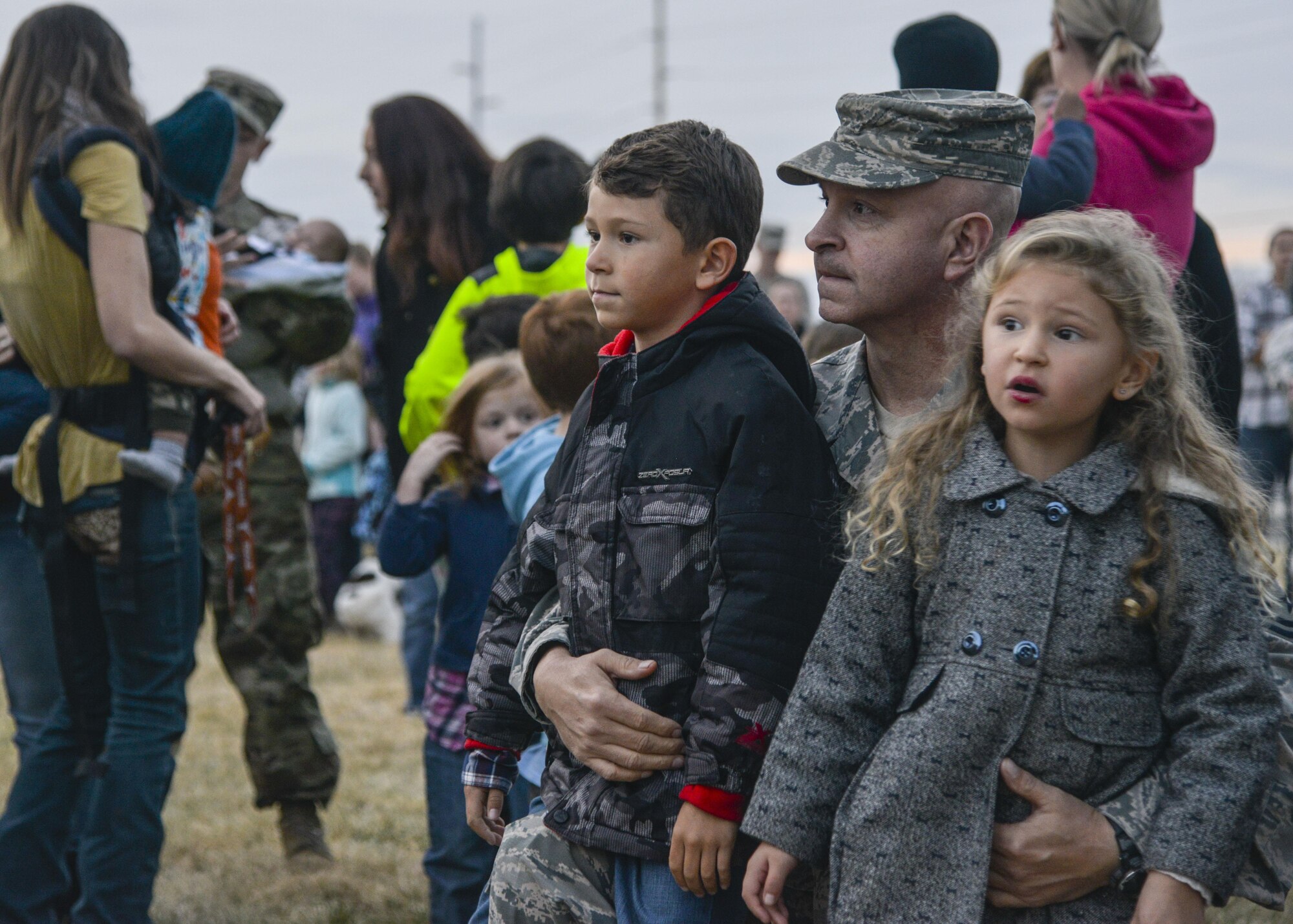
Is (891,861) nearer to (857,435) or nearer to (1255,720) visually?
(1255,720)

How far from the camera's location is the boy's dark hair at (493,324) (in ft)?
11.3

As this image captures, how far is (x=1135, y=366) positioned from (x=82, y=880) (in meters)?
2.58

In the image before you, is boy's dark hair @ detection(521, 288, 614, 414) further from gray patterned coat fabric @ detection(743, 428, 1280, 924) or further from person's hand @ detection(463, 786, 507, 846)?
gray patterned coat fabric @ detection(743, 428, 1280, 924)

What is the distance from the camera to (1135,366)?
67.6 inches

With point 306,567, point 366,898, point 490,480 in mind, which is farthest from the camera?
point 306,567

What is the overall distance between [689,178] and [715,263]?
0.14 meters

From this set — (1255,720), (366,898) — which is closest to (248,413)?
(366,898)

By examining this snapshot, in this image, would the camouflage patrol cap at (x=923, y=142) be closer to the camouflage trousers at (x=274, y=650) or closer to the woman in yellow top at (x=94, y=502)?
the woman in yellow top at (x=94, y=502)

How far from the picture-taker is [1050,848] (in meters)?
1.62

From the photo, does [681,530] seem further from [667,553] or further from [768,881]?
[768,881]

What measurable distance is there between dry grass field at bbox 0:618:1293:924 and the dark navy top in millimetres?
1080

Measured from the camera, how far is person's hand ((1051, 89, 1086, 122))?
9.16 ft

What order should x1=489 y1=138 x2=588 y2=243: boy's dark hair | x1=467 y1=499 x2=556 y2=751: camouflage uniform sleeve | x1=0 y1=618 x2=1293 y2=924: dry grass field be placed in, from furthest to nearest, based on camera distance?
x1=0 y1=618 x2=1293 y2=924: dry grass field < x1=489 y1=138 x2=588 y2=243: boy's dark hair < x1=467 y1=499 x2=556 y2=751: camouflage uniform sleeve

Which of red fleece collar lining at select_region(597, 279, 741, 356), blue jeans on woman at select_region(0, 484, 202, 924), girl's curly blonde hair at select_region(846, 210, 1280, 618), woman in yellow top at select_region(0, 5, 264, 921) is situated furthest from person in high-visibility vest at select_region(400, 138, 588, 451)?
girl's curly blonde hair at select_region(846, 210, 1280, 618)
